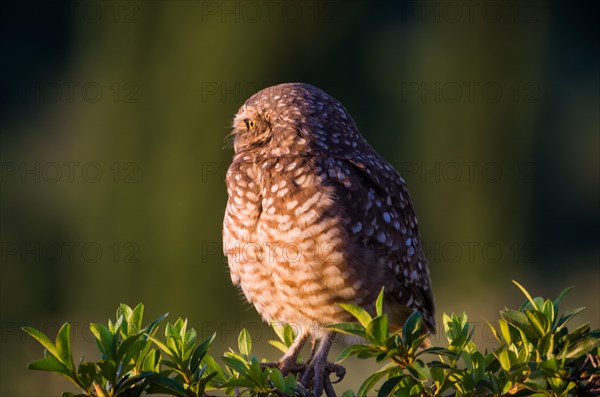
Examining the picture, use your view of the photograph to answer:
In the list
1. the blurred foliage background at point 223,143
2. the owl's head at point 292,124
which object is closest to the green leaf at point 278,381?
the owl's head at point 292,124

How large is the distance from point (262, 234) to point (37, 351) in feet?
14.3

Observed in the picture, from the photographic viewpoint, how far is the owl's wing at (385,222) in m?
3.27

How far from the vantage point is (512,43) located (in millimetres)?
8750

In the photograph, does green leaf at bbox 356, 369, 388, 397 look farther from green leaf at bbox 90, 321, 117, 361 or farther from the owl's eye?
the owl's eye

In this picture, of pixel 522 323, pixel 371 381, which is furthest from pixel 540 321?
pixel 371 381

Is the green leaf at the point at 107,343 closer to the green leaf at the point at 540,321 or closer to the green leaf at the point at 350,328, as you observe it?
the green leaf at the point at 350,328

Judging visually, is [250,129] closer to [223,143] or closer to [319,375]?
[319,375]

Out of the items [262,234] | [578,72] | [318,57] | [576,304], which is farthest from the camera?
[578,72]

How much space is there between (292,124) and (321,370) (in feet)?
3.08

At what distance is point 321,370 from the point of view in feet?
10.2

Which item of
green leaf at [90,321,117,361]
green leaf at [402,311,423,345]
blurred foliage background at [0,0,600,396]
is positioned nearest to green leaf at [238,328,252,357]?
green leaf at [90,321,117,361]

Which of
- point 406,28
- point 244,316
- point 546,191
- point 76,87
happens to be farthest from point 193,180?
point 546,191

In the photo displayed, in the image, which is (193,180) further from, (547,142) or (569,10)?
(569,10)

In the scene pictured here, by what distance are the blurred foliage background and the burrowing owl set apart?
10.3 feet
